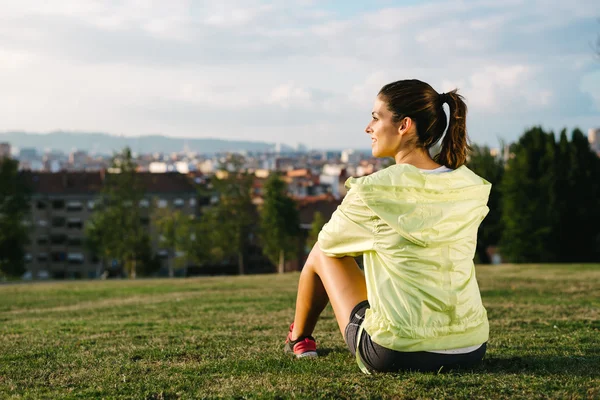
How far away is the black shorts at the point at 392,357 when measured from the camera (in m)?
4.43

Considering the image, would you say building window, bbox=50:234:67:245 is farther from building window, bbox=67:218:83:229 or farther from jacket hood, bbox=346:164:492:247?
jacket hood, bbox=346:164:492:247

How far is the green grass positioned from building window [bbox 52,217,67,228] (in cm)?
9139

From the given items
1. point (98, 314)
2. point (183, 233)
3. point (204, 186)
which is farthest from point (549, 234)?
point (98, 314)

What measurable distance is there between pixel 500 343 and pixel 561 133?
4604 centimetres

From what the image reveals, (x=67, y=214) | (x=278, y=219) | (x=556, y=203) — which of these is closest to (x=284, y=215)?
(x=278, y=219)

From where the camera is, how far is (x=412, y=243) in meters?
4.26

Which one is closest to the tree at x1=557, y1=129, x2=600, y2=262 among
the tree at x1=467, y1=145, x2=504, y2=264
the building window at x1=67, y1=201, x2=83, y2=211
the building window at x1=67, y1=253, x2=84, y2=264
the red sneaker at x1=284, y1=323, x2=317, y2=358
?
the tree at x1=467, y1=145, x2=504, y2=264

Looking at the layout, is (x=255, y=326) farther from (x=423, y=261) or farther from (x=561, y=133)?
(x=561, y=133)

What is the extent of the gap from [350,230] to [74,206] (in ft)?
319

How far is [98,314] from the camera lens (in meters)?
11.0

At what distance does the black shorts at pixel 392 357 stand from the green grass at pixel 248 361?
6 cm

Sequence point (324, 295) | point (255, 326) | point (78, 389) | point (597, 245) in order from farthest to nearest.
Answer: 1. point (597, 245)
2. point (255, 326)
3. point (324, 295)
4. point (78, 389)

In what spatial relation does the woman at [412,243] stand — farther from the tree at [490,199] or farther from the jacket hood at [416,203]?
the tree at [490,199]

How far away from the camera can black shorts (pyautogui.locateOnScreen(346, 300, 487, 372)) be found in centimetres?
443
